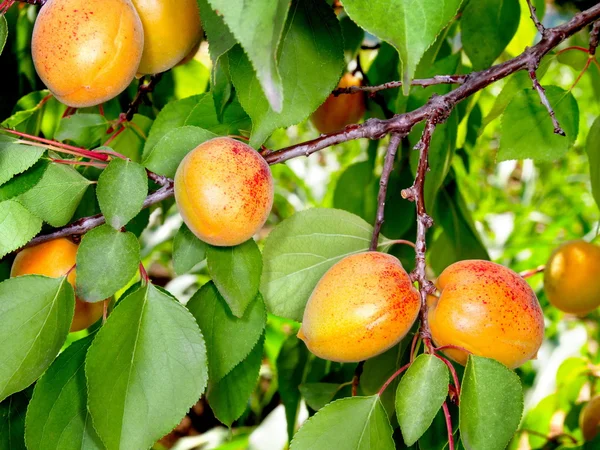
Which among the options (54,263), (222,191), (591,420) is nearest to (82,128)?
(54,263)

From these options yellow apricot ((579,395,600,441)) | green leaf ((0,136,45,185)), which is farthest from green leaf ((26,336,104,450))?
yellow apricot ((579,395,600,441))

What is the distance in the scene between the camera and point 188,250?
1.75 feet

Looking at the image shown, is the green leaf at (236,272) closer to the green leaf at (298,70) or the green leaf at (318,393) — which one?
the green leaf at (298,70)

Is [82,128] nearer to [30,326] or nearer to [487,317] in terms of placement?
[30,326]

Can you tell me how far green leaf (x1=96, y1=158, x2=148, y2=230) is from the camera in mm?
480

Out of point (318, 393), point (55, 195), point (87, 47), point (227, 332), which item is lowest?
point (318, 393)

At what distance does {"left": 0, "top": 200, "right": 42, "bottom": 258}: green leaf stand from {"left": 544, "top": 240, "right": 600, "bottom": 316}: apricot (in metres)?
0.60

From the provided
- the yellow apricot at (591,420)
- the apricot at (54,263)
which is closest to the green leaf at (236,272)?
the apricot at (54,263)

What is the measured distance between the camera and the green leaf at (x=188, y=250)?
1.74 feet

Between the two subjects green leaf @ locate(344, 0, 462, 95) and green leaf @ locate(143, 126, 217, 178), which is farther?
green leaf @ locate(143, 126, 217, 178)

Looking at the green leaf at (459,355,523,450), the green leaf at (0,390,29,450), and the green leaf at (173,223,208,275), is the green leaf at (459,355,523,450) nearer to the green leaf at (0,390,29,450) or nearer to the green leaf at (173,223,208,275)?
the green leaf at (173,223,208,275)

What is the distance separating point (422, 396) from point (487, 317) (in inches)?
3.1

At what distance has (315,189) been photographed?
2270 mm

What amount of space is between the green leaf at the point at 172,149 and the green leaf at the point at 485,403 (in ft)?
0.82
